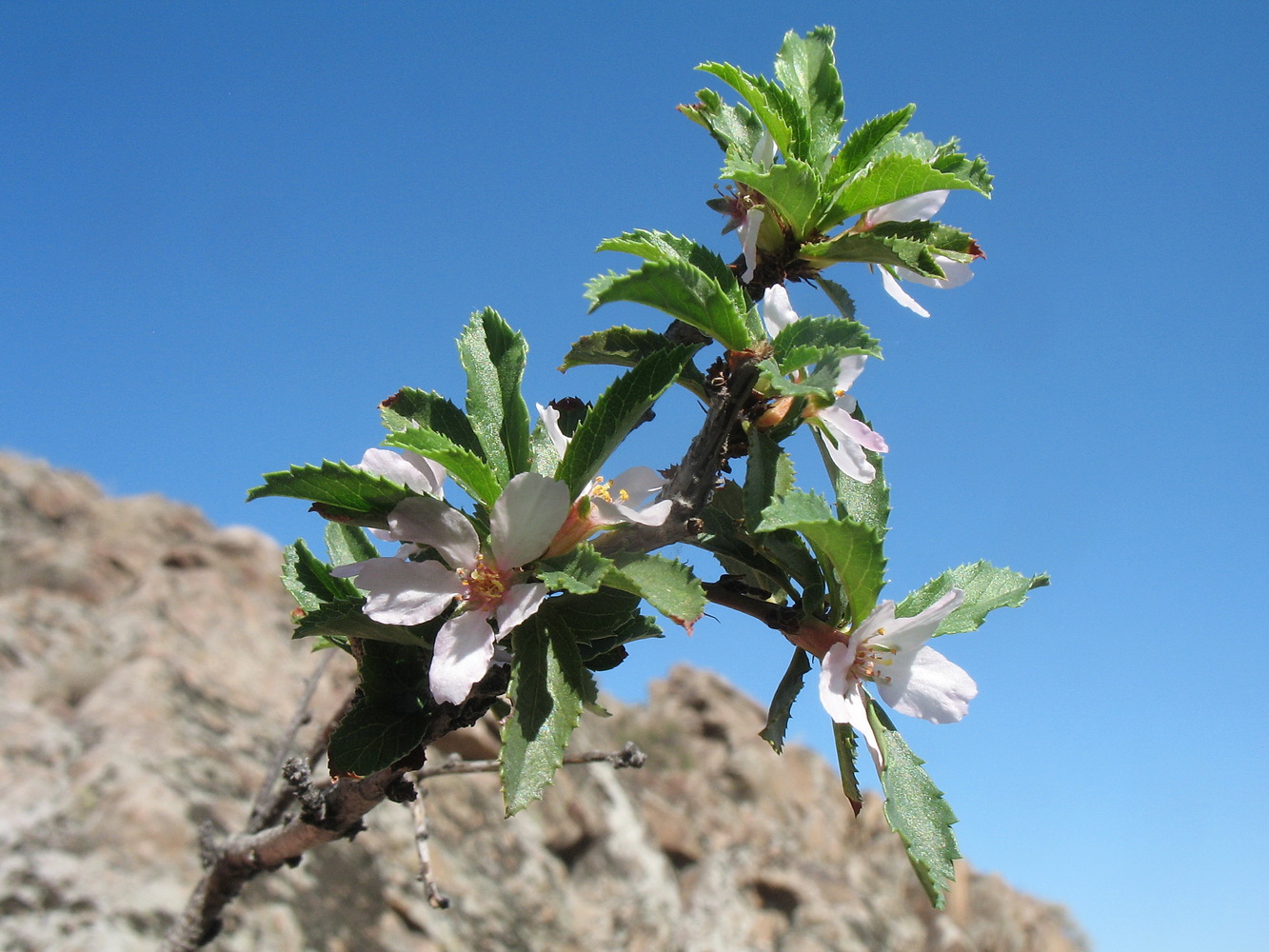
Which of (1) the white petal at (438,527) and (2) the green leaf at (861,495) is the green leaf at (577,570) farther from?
(2) the green leaf at (861,495)

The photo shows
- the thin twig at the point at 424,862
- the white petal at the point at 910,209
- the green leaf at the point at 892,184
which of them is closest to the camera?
the green leaf at the point at 892,184

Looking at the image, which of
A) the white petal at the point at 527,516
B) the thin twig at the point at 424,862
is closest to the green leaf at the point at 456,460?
the white petal at the point at 527,516

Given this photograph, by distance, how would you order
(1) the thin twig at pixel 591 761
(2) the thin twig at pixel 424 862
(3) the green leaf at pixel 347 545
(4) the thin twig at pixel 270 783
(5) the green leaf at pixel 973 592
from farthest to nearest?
1. (4) the thin twig at pixel 270 783
2. (1) the thin twig at pixel 591 761
3. (2) the thin twig at pixel 424 862
4. (3) the green leaf at pixel 347 545
5. (5) the green leaf at pixel 973 592

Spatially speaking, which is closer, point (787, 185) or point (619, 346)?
point (787, 185)

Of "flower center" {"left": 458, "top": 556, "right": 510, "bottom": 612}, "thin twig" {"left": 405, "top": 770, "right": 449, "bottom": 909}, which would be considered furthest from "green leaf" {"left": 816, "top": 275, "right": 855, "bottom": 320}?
"thin twig" {"left": 405, "top": 770, "right": 449, "bottom": 909}

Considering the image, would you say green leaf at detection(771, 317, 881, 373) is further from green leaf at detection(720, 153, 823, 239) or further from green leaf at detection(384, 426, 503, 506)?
green leaf at detection(384, 426, 503, 506)

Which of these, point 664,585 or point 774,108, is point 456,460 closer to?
point 664,585

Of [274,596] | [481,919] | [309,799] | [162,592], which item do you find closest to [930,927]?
[481,919]

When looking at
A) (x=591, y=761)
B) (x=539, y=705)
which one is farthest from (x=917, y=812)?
(x=591, y=761)
